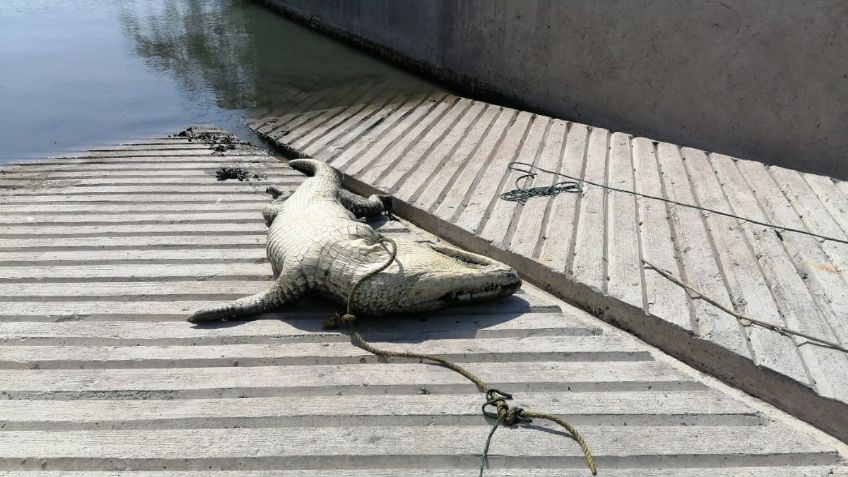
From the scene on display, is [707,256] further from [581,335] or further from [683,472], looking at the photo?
[683,472]

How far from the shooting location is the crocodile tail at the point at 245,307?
387 centimetres

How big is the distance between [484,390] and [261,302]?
1603 millimetres

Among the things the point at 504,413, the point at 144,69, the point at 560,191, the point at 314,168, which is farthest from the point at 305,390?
the point at 144,69

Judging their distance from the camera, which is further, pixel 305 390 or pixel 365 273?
→ pixel 365 273

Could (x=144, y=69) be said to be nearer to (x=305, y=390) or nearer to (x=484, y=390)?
(x=305, y=390)

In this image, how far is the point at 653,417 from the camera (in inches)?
124

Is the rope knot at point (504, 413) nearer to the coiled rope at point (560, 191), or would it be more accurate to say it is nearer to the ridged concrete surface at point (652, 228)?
the ridged concrete surface at point (652, 228)

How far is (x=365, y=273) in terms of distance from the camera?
12.6 feet

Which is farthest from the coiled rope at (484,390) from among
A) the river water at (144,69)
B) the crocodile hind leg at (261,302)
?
the river water at (144,69)

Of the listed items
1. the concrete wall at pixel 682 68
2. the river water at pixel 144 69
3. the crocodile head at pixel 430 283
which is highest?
the concrete wall at pixel 682 68

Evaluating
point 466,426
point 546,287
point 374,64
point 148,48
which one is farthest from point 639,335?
point 148,48

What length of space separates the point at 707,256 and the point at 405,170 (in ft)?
10.0

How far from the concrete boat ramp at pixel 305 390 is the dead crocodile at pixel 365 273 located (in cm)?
14

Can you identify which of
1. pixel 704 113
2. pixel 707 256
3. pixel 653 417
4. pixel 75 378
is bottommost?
pixel 75 378
